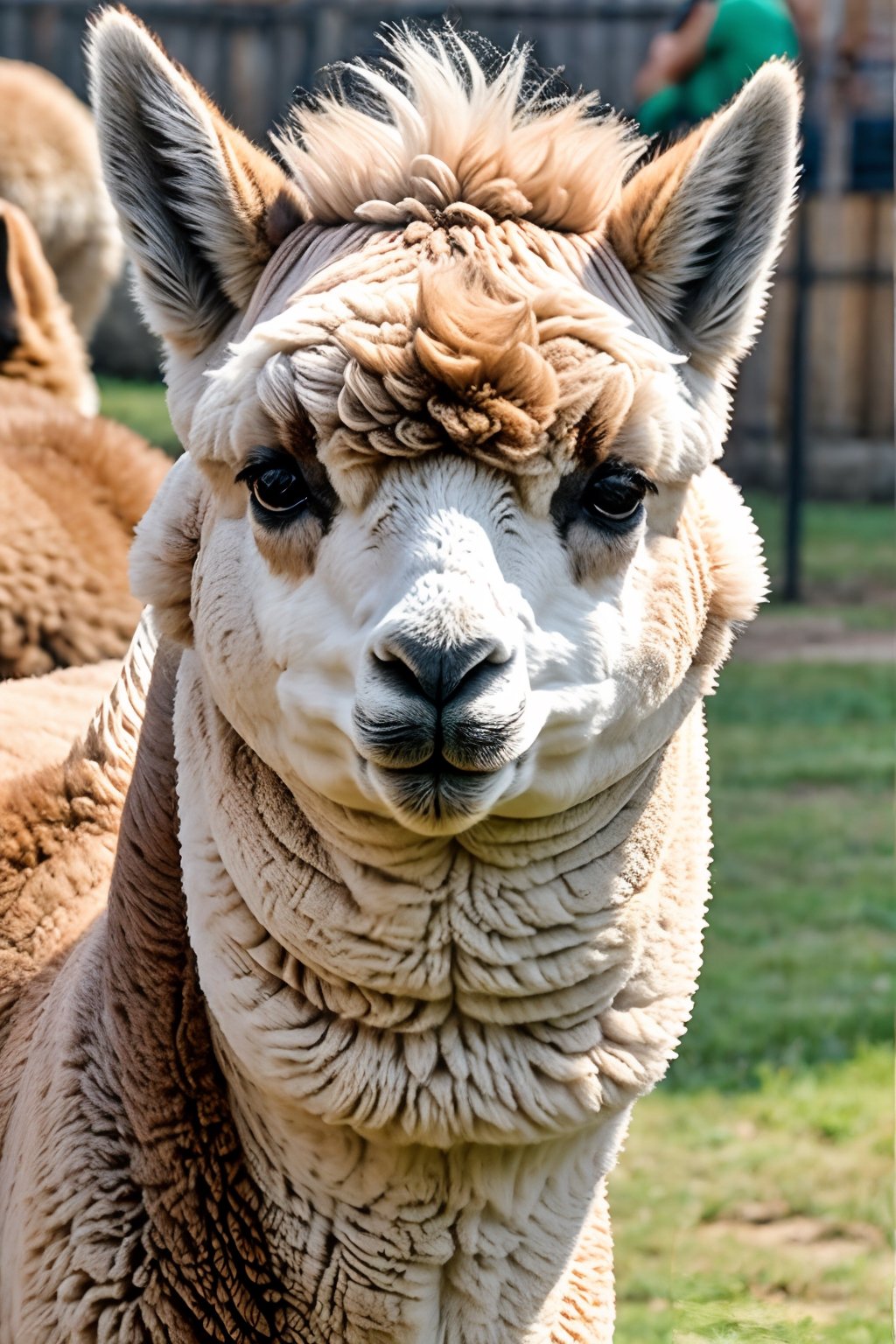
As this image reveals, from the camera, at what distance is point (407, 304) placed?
251 centimetres

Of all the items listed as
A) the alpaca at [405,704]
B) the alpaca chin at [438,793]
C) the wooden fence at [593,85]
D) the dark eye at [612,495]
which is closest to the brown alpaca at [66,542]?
the alpaca at [405,704]

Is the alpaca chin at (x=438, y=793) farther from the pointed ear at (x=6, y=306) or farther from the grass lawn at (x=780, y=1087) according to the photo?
the pointed ear at (x=6, y=306)

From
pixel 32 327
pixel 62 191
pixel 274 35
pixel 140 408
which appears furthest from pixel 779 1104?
pixel 274 35

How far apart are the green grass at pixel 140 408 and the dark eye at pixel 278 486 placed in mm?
11754

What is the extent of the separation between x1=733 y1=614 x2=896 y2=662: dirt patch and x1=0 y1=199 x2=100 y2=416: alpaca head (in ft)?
20.3

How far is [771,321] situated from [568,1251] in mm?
15710

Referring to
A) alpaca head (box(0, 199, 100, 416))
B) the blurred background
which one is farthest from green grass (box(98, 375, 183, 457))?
alpaca head (box(0, 199, 100, 416))

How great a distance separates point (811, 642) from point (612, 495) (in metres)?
10.3

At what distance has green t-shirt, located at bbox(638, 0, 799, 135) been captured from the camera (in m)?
8.80

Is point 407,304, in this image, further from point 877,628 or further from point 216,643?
point 877,628

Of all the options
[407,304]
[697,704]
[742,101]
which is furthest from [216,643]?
[742,101]

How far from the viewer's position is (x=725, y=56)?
29.9ft

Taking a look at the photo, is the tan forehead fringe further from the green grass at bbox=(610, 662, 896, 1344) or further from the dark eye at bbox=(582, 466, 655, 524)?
the green grass at bbox=(610, 662, 896, 1344)

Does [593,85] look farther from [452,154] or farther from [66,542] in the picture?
[452,154]
